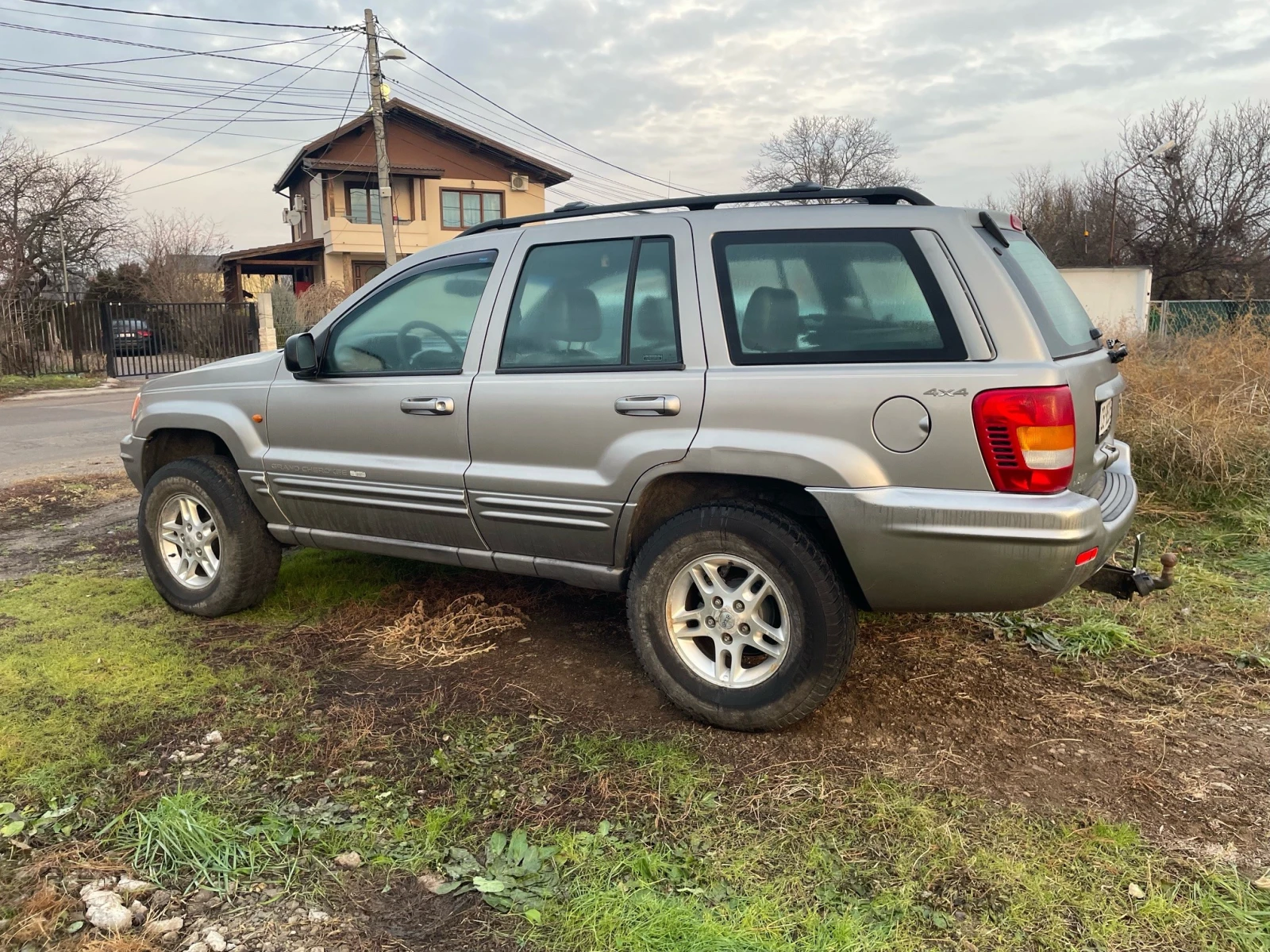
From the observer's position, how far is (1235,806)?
9.10 feet

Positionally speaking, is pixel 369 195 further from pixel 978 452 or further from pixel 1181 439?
pixel 978 452

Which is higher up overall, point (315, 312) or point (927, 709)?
point (315, 312)

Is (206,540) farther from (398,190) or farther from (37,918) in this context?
(398,190)

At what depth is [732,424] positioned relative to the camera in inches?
124

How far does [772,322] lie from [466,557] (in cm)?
168

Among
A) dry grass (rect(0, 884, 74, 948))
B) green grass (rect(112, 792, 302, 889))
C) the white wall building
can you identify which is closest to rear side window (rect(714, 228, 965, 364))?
green grass (rect(112, 792, 302, 889))

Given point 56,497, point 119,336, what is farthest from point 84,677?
point 119,336

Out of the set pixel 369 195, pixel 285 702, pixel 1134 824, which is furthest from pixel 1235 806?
pixel 369 195

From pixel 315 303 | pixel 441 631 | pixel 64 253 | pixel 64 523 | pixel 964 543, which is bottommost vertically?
pixel 441 631

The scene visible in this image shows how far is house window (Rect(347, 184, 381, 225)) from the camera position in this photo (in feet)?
116

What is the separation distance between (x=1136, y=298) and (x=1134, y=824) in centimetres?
2018

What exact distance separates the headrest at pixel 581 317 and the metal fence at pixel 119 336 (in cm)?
1844

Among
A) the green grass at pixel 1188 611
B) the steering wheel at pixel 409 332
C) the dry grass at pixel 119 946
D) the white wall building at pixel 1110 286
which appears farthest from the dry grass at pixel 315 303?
the dry grass at pixel 119 946

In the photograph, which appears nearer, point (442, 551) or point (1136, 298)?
A: point (442, 551)
